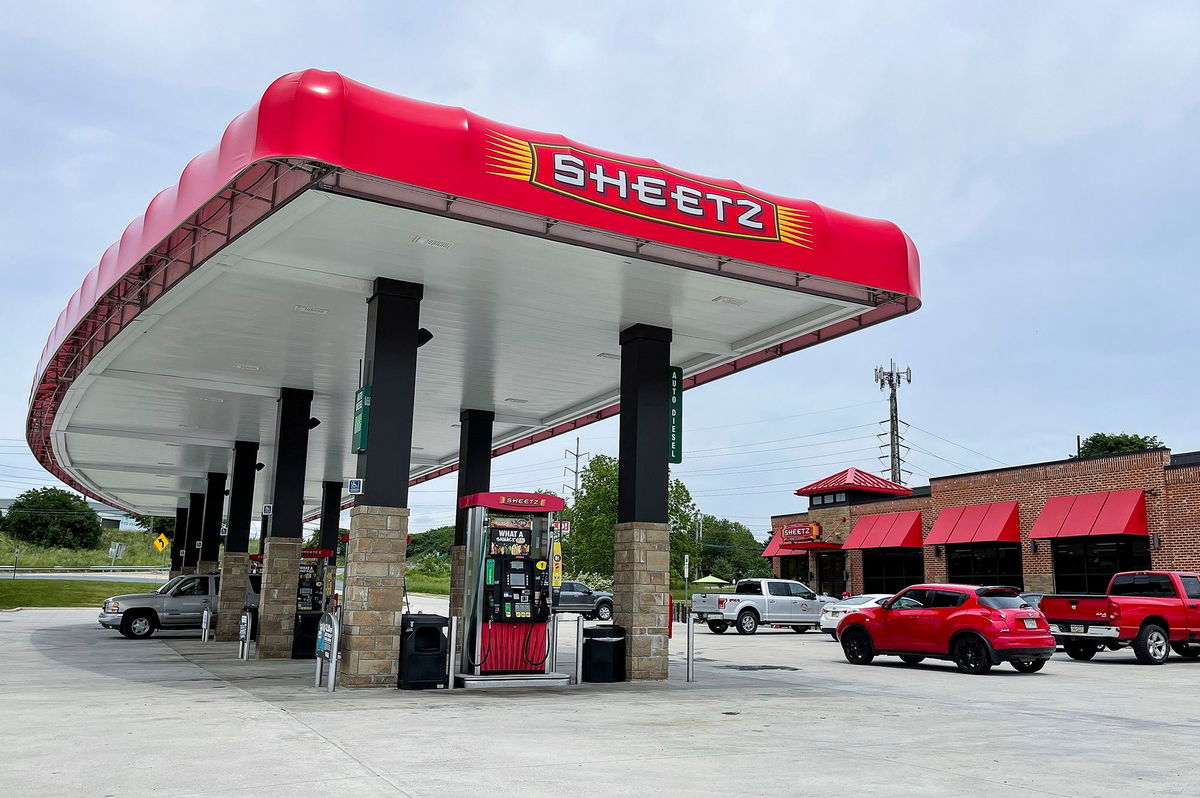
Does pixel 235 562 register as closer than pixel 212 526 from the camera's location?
Yes

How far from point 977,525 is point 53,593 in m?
41.0

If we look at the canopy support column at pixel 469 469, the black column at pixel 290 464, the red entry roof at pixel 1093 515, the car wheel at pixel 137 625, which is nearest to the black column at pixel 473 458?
the canopy support column at pixel 469 469

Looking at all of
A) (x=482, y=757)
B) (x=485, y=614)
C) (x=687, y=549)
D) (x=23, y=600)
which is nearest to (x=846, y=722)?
(x=482, y=757)

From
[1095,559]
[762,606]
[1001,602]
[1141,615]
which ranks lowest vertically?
[762,606]

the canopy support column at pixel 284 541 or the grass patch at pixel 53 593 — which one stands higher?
the canopy support column at pixel 284 541

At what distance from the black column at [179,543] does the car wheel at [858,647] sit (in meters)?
30.4

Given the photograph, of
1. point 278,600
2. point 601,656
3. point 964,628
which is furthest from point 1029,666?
A: point 278,600

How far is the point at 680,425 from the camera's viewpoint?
16594mm

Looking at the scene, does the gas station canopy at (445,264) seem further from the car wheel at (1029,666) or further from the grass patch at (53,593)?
the grass patch at (53,593)

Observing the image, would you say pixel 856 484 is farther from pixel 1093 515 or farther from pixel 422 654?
pixel 422 654

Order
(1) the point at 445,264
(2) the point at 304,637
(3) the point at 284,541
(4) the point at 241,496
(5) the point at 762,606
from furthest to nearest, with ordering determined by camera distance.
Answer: (5) the point at 762,606
(4) the point at 241,496
(3) the point at 284,541
(2) the point at 304,637
(1) the point at 445,264

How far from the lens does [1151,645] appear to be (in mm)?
19672

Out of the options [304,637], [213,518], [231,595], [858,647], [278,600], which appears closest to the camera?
[304,637]

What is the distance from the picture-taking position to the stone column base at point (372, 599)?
13.0 meters
